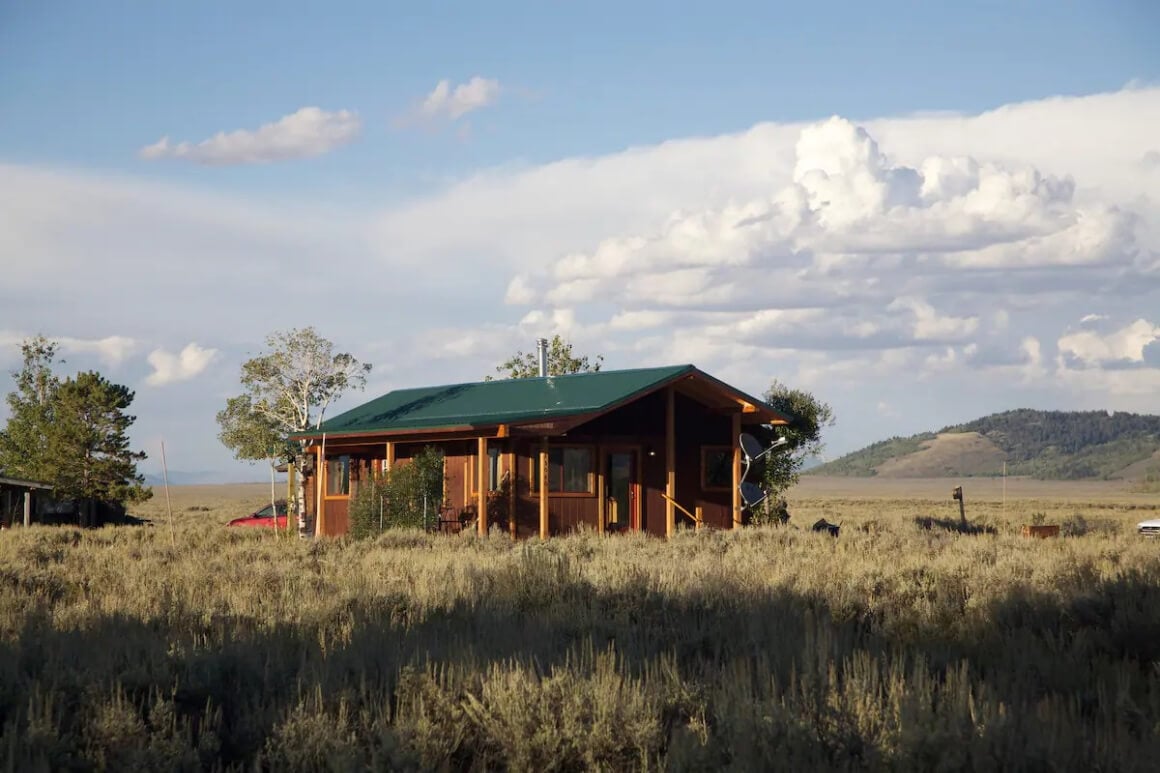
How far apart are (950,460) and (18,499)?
15520 cm

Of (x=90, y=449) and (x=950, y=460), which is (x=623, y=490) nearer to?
(x=90, y=449)

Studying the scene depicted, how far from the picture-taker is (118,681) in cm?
799

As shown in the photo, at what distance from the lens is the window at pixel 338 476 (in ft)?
102

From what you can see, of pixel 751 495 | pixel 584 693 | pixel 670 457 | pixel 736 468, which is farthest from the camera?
pixel 751 495

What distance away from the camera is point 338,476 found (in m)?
31.2

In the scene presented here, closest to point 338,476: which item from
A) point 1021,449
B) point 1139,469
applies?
point 1139,469

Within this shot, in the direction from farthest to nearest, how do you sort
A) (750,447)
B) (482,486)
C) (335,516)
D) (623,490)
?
(335,516) → (750,447) → (623,490) → (482,486)

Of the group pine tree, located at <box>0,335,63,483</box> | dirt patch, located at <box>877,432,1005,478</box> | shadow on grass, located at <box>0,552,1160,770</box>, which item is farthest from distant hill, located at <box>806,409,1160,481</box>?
shadow on grass, located at <box>0,552,1160,770</box>

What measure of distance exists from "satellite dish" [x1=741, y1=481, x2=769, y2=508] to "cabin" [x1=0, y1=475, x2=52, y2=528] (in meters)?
19.4

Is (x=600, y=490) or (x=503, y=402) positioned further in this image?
(x=503, y=402)

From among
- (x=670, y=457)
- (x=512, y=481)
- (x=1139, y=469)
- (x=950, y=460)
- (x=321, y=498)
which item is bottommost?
(x=321, y=498)

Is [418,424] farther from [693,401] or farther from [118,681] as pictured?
[118,681]

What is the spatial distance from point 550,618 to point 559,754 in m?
4.20

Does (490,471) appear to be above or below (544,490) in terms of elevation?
above
